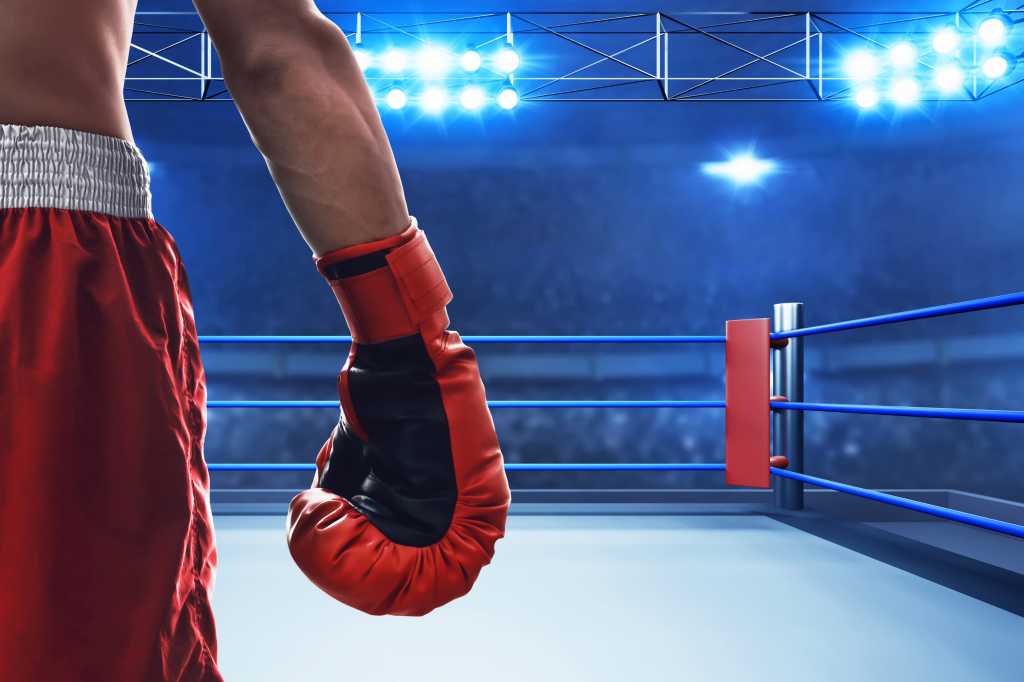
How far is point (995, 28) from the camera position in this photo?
3137mm

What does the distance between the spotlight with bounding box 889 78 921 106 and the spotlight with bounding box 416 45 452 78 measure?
243 cm

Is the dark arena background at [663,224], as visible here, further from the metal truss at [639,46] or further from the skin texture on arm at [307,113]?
the skin texture on arm at [307,113]

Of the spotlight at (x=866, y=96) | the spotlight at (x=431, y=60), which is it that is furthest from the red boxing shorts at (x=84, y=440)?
the spotlight at (x=866, y=96)

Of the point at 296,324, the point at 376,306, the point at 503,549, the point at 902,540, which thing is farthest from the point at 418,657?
the point at 296,324

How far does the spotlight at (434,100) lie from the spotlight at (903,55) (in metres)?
2.42

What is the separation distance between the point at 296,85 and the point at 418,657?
45.7 inches

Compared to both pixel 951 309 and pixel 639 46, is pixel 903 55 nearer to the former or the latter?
pixel 639 46

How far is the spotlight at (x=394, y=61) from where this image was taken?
10.9ft

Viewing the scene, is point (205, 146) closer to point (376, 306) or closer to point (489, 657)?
point (489, 657)

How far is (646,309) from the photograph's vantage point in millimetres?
3348

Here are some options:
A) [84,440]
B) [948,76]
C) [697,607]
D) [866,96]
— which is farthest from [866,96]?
[84,440]

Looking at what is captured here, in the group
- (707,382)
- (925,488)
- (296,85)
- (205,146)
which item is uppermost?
(205,146)

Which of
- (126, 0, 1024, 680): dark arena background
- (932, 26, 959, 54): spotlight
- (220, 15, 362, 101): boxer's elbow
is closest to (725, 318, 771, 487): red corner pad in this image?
(126, 0, 1024, 680): dark arena background

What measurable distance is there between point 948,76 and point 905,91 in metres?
0.21
